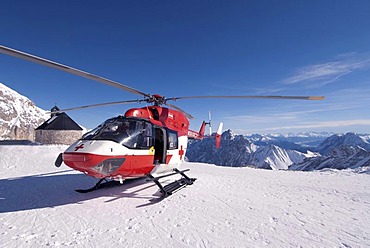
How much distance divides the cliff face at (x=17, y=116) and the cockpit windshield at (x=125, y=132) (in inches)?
4710

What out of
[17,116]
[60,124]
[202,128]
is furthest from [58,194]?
[17,116]

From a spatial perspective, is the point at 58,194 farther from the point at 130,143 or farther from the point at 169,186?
the point at 169,186

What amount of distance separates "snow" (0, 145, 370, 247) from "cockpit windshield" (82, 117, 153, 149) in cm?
201

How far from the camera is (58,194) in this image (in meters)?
7.11

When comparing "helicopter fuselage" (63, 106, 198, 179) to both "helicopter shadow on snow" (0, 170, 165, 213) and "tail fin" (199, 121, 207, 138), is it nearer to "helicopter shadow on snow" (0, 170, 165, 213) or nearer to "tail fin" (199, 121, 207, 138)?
"helicopter shadow on snow" (0, 170, 165, 213)

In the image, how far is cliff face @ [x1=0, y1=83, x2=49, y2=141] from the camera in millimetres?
105094

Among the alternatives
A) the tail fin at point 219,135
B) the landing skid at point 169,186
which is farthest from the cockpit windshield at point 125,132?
the tail fin at point 219,135

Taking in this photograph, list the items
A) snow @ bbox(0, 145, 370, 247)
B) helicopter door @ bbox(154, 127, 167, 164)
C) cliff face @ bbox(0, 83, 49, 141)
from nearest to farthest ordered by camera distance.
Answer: snow @ bbox(0, 145, 370, 247), helicopter door @ bbox(154, 127, 167, 164), cliff face @ bbox(0, 83, 49, 141)

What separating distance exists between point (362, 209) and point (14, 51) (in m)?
9.93

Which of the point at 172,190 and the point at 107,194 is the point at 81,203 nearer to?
the point at 107,194

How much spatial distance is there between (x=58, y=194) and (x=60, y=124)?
29756mm

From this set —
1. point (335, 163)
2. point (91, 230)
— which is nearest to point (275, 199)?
point (91, 230)

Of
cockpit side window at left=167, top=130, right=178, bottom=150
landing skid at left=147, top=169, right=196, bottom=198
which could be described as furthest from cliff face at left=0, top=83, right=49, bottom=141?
landing skid at left=147, top=169, right=196, bottom=198

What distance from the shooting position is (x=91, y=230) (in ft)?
13.9
